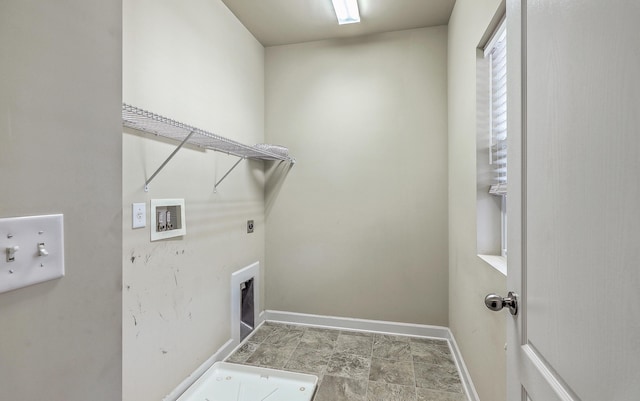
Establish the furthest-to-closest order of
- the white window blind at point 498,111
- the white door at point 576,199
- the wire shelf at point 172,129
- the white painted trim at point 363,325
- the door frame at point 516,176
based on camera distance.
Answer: the white painted trim at point 363,325, the white window blind at point 498,111, the wire shelf at point 172,129, the door frame at point 516,176, the white door at point 576,199

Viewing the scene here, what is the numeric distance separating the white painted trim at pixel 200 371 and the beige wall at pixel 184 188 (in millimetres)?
37

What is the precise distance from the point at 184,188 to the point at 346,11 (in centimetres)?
176

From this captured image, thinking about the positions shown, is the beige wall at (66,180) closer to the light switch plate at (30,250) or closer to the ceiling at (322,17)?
the light switch plate at (30,250)

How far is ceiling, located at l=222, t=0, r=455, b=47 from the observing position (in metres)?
2.15

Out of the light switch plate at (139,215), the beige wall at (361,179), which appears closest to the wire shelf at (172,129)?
the light switch plate at (139,215)

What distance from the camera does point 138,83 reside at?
1.38 m

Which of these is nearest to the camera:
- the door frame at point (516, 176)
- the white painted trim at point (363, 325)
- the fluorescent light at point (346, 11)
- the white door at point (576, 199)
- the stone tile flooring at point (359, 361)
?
the white door at point (576, 199)

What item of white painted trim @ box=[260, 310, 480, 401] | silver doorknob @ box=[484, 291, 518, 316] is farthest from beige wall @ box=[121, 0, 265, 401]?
silver doorknob @ box=[484, 291, 518, 316]

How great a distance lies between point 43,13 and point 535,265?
1.14 metres

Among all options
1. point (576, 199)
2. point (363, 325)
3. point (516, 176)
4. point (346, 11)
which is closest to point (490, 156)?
point (516, 176)

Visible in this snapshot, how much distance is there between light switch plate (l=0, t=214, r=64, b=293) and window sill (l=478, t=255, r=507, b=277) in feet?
4.74

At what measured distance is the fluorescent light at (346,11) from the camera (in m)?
2.06

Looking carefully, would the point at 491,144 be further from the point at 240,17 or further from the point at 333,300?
the point at 240,17

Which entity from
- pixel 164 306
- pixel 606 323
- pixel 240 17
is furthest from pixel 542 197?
pixel 240 17
